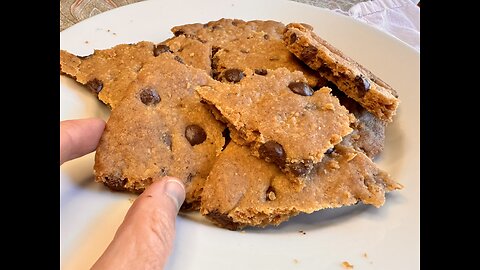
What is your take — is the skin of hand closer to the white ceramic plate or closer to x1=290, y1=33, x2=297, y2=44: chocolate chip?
the white ceramic plate

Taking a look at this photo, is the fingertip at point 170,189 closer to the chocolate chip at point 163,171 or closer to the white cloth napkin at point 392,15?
the chocolate chip at point 163,171

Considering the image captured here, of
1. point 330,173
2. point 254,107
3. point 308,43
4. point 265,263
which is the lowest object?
point 265,263

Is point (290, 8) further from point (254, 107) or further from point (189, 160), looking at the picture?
point (189, 160)

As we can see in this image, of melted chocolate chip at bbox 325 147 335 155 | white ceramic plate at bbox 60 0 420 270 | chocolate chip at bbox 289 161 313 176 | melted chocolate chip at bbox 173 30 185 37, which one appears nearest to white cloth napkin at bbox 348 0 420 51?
white ceramic plate at bbox 60 0 420 270

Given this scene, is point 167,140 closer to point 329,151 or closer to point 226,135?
point 226,135

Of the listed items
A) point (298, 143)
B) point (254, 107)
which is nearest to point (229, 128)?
point (254, 107)

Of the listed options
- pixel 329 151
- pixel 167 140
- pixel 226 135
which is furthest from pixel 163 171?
pixel 329 151
